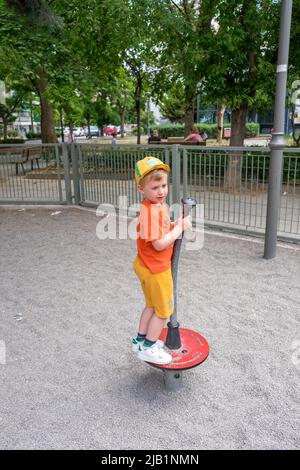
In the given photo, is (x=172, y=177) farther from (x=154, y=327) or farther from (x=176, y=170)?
(x=154, y=327)

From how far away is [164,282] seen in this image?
9.05 ft

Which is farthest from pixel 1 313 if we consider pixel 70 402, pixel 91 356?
pixel 70 402

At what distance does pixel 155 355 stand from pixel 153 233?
0.86 meters

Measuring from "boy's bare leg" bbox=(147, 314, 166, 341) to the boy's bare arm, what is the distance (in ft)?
1.73

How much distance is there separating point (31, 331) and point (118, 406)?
55.9 inches

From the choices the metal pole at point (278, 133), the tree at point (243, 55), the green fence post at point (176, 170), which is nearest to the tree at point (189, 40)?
the tree at point (243, 55)

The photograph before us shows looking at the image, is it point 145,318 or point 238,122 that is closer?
point 145,318

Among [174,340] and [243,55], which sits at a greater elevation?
[243,55]

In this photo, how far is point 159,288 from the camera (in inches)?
108

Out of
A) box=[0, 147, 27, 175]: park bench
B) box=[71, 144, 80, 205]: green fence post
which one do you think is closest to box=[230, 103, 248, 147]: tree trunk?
box=[71, 144, 80, 205]: green fence post

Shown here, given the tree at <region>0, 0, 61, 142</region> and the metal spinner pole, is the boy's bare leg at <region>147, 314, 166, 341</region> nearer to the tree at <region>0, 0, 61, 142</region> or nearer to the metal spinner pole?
the metal spinner pole

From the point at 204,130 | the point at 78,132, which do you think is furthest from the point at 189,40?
the point at 78,132

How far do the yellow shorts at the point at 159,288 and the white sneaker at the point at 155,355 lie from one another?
0.26 metres
